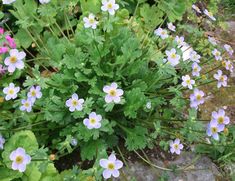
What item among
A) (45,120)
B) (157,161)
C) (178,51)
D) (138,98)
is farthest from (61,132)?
(178,51)

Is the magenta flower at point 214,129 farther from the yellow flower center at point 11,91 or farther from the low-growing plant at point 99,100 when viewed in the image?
the yellow flower center at point 11,91

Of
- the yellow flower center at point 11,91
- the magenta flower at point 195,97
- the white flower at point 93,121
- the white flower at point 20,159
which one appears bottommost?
the white flower at point 20,159

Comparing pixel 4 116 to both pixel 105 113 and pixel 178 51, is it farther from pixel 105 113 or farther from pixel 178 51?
pixel 178 51

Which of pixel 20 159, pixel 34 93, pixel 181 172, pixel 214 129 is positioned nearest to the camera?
pixel 20 159

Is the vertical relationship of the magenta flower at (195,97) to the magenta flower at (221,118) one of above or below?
above

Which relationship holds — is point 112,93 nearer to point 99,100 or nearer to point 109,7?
point 99,100

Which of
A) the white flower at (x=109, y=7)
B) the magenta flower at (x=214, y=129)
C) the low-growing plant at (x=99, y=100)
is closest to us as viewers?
the magenta flower at (x=214, y=129)

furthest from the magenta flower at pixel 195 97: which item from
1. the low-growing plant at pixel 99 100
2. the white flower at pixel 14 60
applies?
the white flower at pixel 14 60

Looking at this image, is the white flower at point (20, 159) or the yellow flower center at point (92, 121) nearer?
the white flower at point (20, 159)

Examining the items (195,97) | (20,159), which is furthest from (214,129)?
(20,159)
